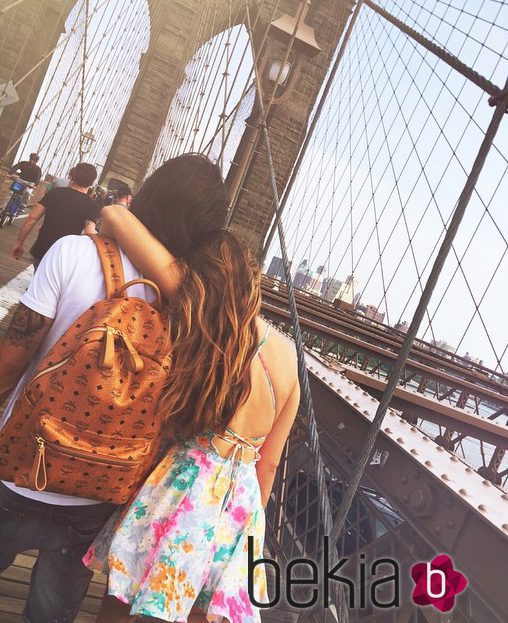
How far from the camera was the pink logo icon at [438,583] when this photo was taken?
102 centimetres

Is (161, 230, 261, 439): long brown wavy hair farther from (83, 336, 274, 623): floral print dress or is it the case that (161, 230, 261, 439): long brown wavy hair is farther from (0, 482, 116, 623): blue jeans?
(0, 482, 116, 623): blue jeans

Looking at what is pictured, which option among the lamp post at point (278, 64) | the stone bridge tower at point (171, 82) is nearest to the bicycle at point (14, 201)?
the stone bridge tower at point (171, 82)

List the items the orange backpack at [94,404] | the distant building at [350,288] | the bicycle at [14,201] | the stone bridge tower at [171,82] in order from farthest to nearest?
the distant building at [350,288]
the bicycle at [14,201]
the stone bridge tower at [171,82]
the orange backpack at [94,404]

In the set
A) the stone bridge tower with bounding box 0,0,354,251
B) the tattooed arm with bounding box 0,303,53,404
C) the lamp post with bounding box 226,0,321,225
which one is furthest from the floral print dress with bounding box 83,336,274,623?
the lamp post with bounding box 226,0,321,225

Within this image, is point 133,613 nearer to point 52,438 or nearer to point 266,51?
point 52,438

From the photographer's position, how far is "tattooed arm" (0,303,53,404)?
0.91 metres

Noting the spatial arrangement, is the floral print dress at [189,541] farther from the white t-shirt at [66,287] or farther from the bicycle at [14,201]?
the bicycle at [14,201]

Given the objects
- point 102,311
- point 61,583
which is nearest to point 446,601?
point 61,583

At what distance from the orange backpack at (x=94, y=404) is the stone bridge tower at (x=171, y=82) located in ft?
1.52

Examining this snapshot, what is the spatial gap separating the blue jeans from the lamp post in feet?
7.03

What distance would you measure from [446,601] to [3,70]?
1292 centimetres

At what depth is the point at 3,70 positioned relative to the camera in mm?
11438

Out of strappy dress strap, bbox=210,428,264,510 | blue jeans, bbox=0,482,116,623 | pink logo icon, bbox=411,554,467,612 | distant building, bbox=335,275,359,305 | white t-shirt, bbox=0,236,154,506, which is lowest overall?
blue jeans, bbox=0,482,116,623

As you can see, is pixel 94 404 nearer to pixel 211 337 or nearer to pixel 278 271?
pixel 211 337
